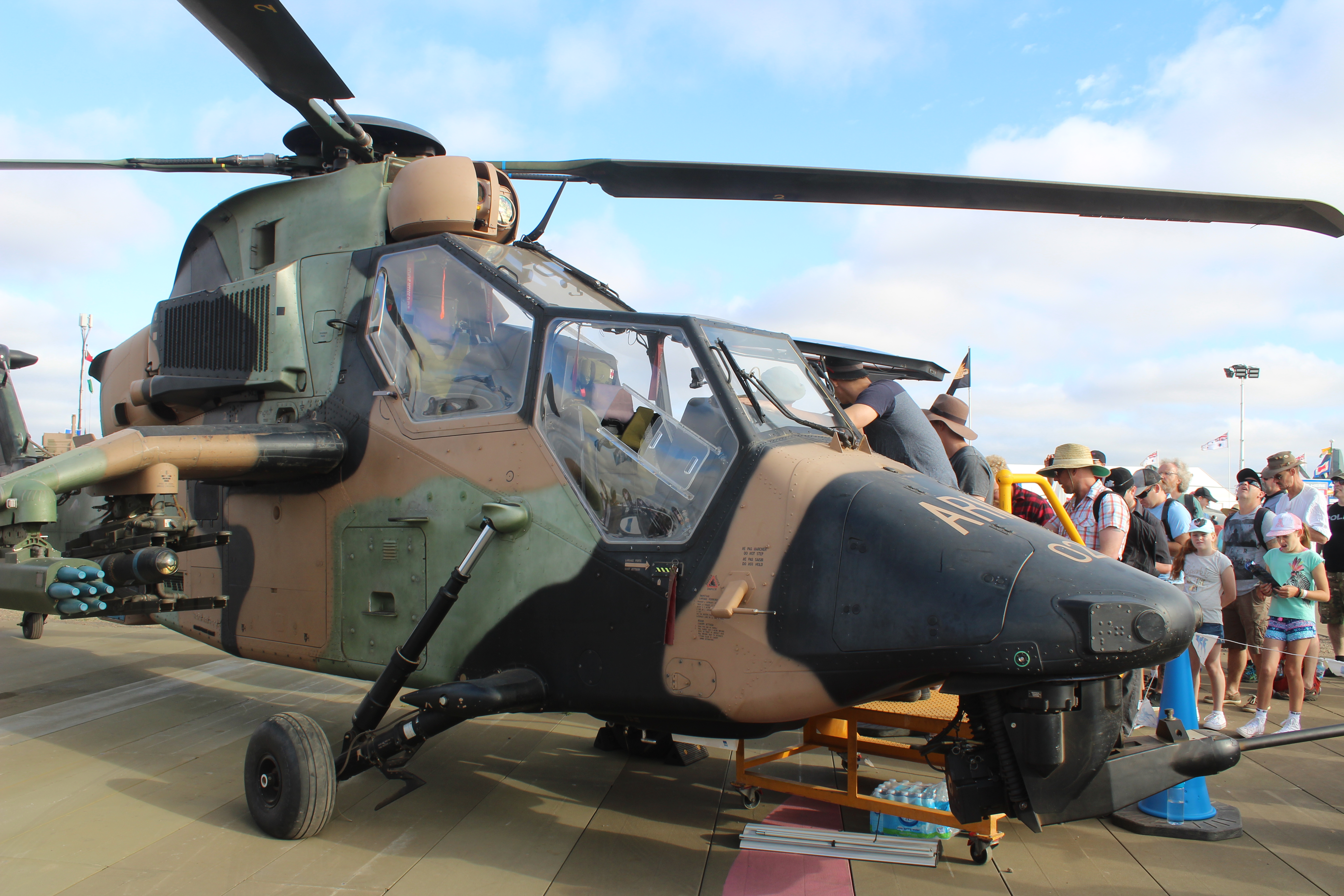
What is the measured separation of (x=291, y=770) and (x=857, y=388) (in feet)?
13.0

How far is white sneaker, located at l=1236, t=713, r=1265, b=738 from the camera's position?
6.30 metres

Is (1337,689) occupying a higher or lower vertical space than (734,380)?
lower

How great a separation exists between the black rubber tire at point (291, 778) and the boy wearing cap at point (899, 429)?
3353 mm

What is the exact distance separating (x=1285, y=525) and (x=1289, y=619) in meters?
0.77

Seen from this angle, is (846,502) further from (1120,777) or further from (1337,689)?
(1337,689)

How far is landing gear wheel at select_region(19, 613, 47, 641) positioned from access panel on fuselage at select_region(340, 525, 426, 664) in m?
4.30

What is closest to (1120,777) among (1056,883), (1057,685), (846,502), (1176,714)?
(1057,685)

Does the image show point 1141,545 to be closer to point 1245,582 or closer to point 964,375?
point 1245,582

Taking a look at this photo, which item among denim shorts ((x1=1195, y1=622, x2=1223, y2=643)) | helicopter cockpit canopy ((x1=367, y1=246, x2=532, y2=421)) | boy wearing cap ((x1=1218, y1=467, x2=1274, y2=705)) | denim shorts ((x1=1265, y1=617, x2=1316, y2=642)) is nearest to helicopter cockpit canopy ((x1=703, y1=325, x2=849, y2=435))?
helicopter cockpit canopy ((x1=367, y1=246, x2=532, y2=421))

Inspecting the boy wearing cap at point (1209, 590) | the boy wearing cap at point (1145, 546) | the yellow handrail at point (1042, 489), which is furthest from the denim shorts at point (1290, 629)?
the yellow handrail at point (1042, 489)

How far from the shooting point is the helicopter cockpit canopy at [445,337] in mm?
4355

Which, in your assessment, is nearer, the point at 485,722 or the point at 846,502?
the point at 846,502

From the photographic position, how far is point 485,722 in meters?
6.44

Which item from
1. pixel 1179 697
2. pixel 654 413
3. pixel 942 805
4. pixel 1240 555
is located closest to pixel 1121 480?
pixel 1240 555
